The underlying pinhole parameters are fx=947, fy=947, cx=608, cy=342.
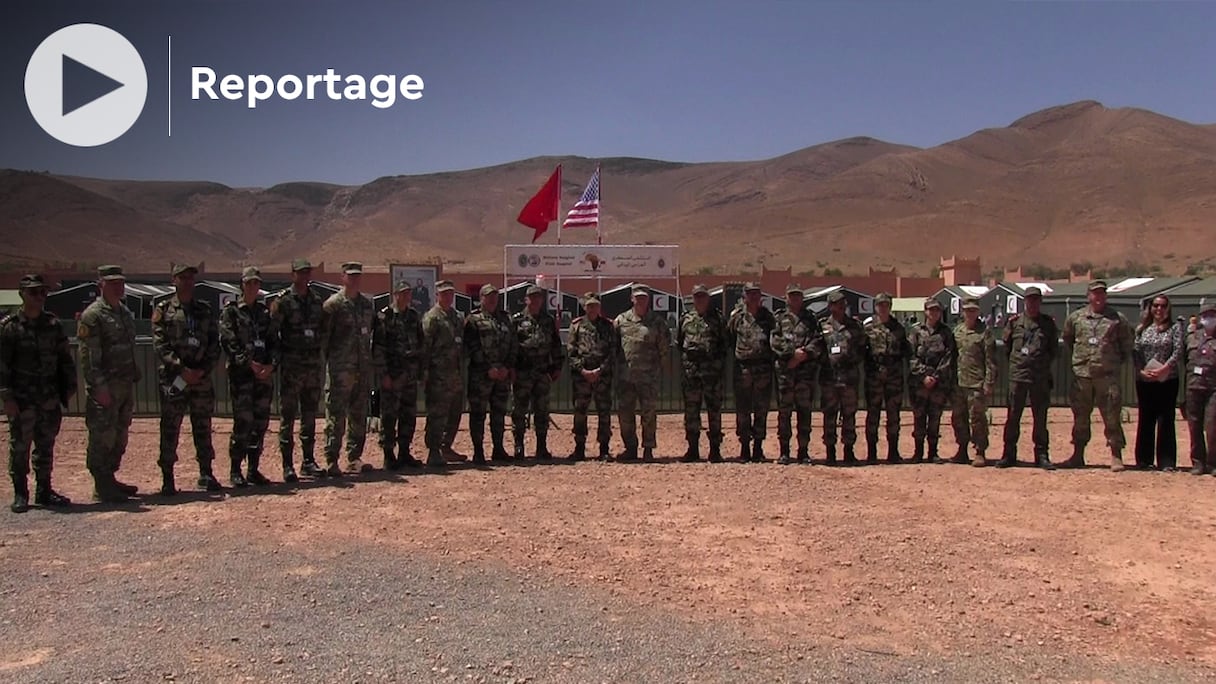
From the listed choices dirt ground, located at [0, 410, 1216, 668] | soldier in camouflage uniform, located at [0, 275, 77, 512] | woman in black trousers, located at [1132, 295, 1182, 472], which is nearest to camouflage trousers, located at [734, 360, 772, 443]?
dirt ground, located at [0, 410, 1216, 668]

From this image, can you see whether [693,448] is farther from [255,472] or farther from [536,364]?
[255,472]

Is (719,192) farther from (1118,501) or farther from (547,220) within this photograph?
(1118,501)

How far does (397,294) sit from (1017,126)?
13600 centimetres

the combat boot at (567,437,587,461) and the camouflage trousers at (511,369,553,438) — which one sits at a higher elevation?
the camouflage trousers at (511,369,553,438)

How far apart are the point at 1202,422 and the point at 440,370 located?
715 cm

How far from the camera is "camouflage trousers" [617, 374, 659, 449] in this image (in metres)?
9.40

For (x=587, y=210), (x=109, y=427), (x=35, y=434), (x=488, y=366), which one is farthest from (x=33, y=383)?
(x=587, y=210)

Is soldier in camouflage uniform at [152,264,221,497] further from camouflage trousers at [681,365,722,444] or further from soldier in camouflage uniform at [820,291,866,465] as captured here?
soldier in camouflage uniform at [820,291,866,465]

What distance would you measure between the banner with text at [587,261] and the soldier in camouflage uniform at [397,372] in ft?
14.2

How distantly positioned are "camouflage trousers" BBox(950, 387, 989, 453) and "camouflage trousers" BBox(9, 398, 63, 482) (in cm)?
795

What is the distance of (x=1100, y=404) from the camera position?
9086 millimetres

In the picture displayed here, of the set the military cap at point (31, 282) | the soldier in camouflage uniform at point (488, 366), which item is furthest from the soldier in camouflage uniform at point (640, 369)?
the military cap at point (31, 282)

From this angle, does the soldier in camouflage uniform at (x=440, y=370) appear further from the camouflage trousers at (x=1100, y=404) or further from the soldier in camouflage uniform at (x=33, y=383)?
the camouflage trousers at (x=1100, y=404)

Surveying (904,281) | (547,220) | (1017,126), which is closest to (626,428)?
(547,220)
